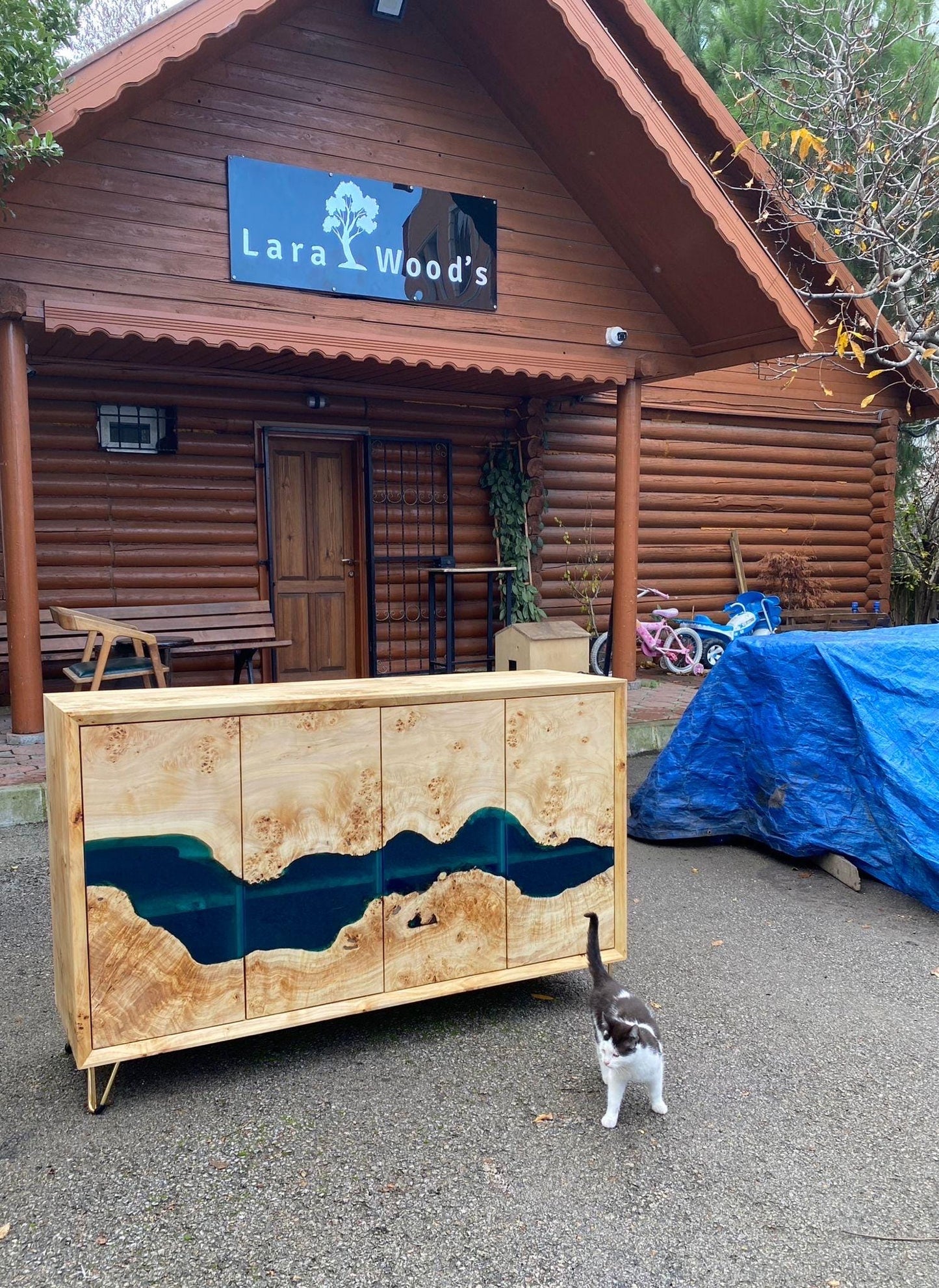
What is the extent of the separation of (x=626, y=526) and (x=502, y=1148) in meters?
6.82

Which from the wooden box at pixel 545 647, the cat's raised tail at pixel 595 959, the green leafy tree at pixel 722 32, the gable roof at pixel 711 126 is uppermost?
the green leafy tree at pixel 722 32

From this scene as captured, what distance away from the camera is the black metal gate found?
9438mm

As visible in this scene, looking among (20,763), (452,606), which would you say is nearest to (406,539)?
(452,606)

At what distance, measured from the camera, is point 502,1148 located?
274 centimetres

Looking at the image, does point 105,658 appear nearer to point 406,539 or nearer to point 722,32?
point 406,539

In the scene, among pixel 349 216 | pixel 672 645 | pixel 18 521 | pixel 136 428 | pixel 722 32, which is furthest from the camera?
pixel 722 32

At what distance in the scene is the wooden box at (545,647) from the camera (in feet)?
27.6

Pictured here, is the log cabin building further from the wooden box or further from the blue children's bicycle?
the blue children's bicycle

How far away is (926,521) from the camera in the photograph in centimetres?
1507

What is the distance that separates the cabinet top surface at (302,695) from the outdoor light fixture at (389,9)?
20.4ft

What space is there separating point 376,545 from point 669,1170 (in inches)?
293

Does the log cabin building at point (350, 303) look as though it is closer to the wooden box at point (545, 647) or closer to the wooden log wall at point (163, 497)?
the wooden log wall at point (163, 497)

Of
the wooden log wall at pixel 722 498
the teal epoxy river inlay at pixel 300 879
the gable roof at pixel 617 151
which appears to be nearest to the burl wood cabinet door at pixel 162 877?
the teal epoxy river inlay at pixel 300 879

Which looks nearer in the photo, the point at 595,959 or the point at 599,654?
the point at 595,959
